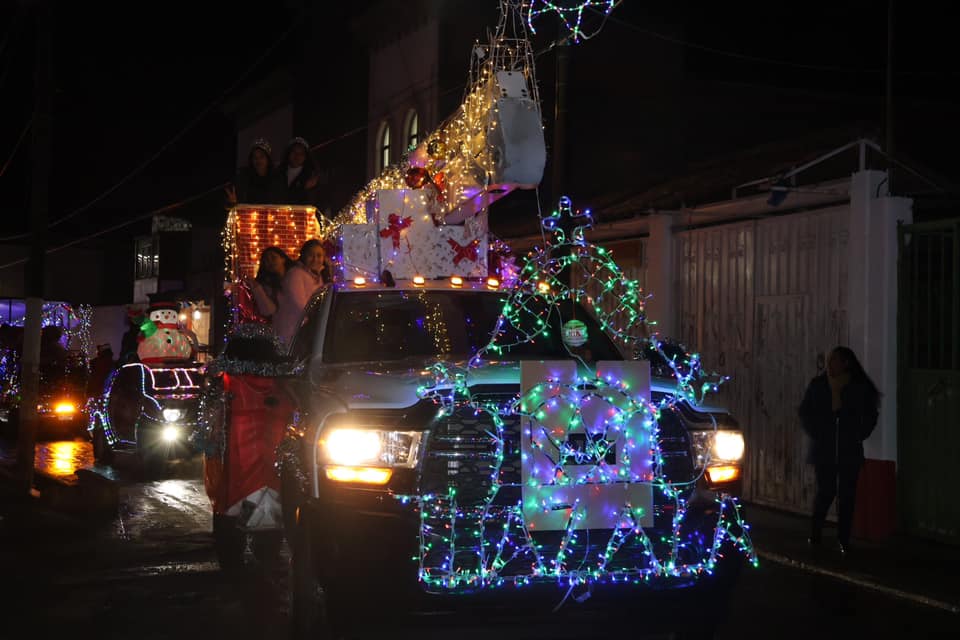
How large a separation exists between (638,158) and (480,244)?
30.5 ft

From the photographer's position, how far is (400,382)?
548 centimetres

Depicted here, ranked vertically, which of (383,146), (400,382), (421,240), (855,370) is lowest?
(400,382)

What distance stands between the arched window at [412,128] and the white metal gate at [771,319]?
11134mm

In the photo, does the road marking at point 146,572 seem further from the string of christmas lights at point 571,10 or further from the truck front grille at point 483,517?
the string of christmas lights at point 571,10

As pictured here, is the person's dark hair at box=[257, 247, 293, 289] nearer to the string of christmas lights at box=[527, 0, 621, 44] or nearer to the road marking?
the road marking

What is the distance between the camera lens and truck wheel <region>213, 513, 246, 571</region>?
8.37 metres

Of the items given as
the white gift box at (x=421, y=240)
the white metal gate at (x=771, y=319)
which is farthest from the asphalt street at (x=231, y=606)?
the white metal gate at (x=771, y=319)

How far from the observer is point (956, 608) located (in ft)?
25.7

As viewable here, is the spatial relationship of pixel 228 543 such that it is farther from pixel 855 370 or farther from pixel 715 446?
pixel 855 370

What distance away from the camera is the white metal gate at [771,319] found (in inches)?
448

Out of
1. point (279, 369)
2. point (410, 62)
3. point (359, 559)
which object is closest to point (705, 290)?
point (279, 369)

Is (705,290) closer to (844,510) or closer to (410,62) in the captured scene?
(844,510)

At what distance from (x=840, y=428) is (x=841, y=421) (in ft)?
0.19

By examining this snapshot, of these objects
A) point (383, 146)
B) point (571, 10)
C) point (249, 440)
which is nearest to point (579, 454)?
point (249, 440)
